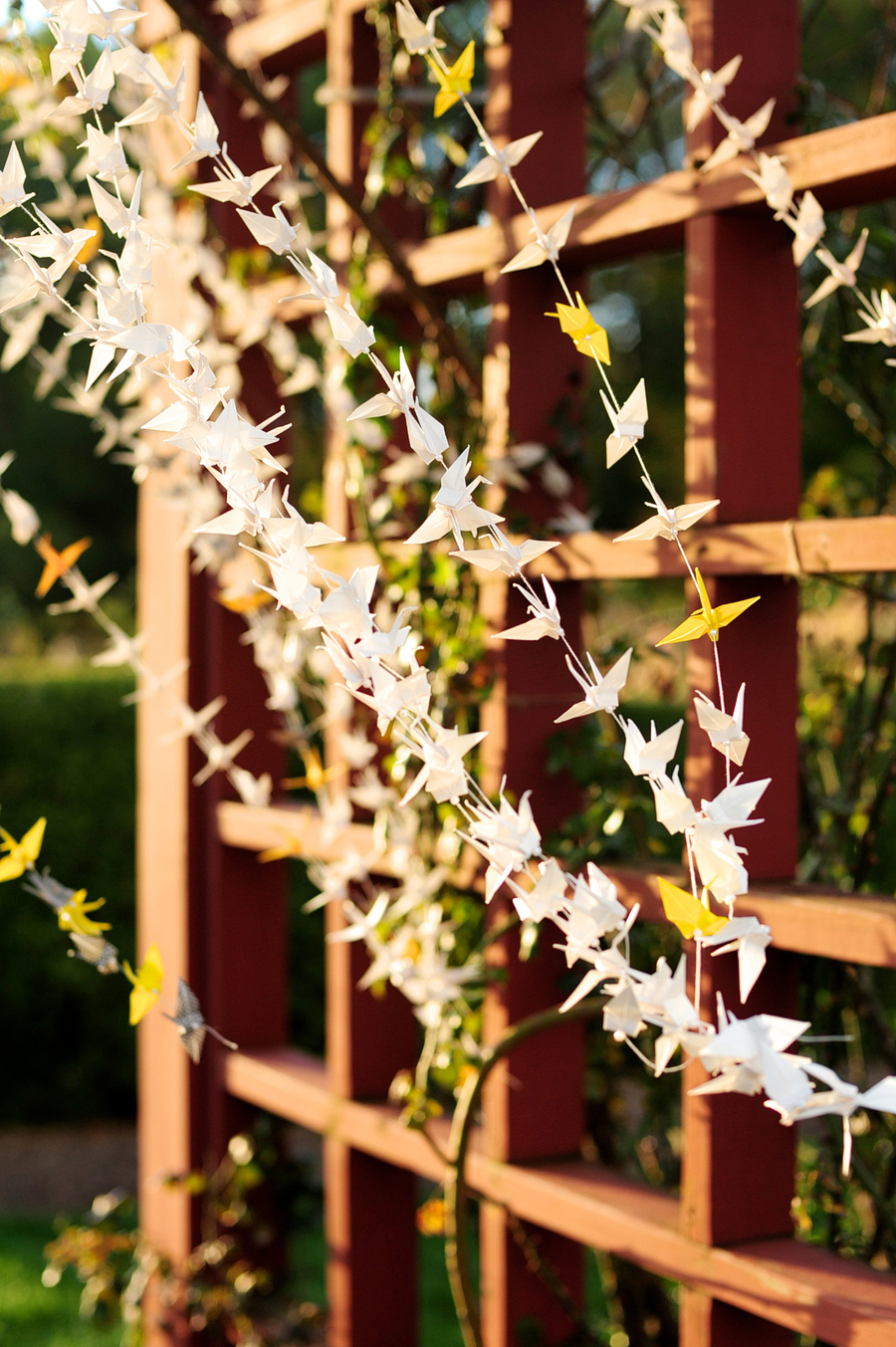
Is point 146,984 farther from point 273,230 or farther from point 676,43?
point 676,43

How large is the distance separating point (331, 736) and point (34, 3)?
0.91 m

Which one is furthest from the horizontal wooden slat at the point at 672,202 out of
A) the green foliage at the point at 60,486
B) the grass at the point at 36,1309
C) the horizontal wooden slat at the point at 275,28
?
the green foliage at the point at 60,486

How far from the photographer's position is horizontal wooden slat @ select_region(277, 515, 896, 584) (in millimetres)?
1036

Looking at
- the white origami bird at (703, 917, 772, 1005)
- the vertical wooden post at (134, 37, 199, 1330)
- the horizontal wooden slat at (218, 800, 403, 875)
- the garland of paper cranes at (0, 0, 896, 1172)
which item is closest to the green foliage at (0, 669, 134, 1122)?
the vertical wooden post at (134, 37, 199, 1330)

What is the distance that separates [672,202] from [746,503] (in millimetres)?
277

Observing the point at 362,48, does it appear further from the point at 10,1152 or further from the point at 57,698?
the point at 10,1152

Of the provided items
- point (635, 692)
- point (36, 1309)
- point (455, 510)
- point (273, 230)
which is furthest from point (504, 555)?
point (635, 692)

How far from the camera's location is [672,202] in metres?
1.21

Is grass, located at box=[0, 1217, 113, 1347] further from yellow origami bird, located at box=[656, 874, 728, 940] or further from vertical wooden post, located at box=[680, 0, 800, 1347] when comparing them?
yellow origami bird, located at box=[656, 874, 728, 940]

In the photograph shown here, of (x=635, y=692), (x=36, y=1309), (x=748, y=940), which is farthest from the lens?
(x=635, y=692)

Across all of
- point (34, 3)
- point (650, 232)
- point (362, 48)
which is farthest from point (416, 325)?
point (34, 3)

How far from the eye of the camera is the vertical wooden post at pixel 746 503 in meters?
1.17

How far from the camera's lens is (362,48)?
1.67 metres

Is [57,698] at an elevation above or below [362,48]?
below
